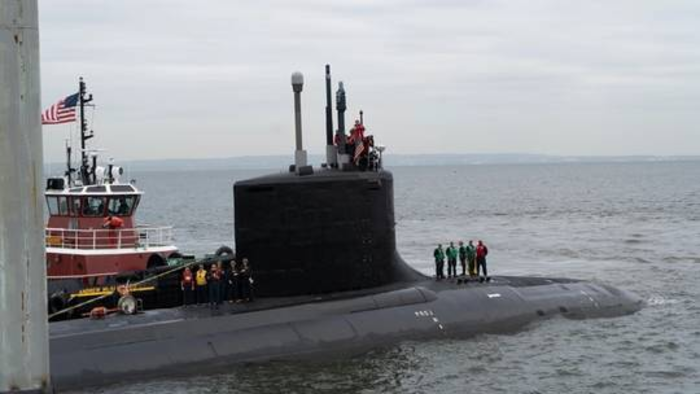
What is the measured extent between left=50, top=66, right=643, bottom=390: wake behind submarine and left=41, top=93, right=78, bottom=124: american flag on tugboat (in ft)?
26.3

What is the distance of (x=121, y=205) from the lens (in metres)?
25.4

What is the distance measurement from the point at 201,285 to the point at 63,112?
8351 millimetres

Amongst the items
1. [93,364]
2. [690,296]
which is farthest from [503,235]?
[93,364]

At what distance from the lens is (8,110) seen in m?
6.27

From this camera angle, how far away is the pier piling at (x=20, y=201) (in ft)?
20.6

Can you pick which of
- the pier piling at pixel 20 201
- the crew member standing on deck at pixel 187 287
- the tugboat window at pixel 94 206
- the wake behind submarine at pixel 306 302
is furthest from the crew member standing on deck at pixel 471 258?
the pier piling at pixel 20 201

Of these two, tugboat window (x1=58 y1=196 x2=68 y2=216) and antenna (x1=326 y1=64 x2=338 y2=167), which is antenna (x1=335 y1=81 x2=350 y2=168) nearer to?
antenna (x1=326 y1=64 x2=338 y2=167)

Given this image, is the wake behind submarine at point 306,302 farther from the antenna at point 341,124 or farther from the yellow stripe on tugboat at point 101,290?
the yellow stripe on tugboat at point 101,290

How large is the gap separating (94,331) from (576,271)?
24491 millimetres

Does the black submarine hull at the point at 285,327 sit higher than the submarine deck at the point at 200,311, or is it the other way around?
the submarine deck at the point at 200,311

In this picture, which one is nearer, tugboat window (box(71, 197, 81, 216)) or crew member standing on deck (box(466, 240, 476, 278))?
crew member standing on deck (box(466, 240, 476, 278))

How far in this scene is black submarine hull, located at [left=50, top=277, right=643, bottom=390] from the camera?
16.1 m

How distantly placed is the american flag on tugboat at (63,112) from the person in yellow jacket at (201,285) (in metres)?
7.76

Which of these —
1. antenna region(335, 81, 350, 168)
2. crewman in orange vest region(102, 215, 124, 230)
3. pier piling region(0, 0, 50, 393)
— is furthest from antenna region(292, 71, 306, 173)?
pier piling region(0, 0, 50, 393)
